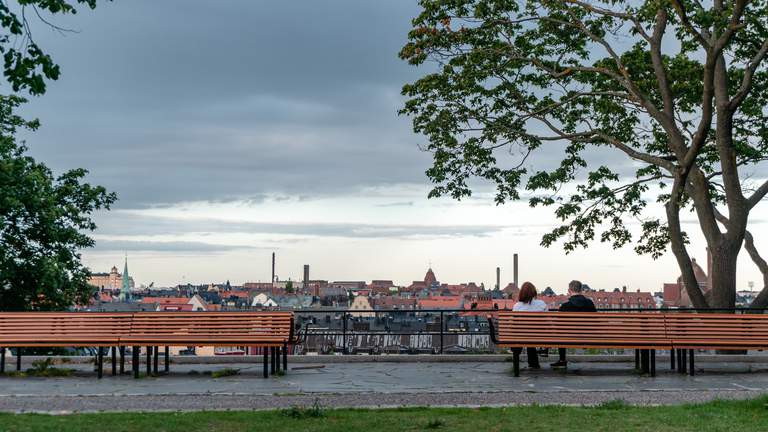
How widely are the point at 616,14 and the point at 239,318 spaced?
13.3 metres

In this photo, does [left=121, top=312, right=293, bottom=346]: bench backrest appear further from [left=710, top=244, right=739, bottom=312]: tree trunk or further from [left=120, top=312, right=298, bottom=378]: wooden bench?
[left=710, top=244, right=739, bottom=312]: tree trunk

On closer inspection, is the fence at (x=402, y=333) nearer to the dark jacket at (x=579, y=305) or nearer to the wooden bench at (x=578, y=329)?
the dark jacket at (x=579, y=305)

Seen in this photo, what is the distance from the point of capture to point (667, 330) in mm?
14984

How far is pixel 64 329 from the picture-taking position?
49.8 ft

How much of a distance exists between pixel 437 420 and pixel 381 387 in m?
3.82

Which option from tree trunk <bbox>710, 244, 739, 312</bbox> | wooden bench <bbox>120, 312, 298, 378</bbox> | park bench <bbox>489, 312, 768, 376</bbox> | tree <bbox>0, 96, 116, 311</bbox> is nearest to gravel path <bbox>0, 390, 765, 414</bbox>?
park bench <bbox>489, 312, 768, 376</bbox>

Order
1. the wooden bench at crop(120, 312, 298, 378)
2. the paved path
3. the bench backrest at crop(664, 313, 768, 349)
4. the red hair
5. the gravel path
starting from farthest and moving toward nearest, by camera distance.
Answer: the red hair, the bench backrest at crop(664, 313, 768, 349), the wooden bench at crop(120, 312, 298, 378), the paved path, the gravel path

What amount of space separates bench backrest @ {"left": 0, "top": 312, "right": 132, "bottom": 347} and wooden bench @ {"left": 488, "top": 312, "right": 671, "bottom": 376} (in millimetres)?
5828

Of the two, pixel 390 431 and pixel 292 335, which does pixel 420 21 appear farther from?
pixel 390 431

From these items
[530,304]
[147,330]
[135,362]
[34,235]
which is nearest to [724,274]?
[530,304]

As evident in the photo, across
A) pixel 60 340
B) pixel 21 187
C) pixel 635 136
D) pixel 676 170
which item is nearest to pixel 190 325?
pixel 60 340

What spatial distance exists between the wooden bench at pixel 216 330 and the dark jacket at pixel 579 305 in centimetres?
449

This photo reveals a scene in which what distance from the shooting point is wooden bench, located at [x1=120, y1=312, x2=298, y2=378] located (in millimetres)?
14734

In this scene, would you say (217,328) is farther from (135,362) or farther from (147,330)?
(135,362)
